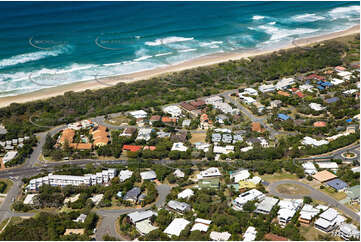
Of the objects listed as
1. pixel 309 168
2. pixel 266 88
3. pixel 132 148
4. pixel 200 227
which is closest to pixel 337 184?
pixel 309 168

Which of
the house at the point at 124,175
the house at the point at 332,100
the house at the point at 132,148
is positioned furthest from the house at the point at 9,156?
the house at the point at 332,100

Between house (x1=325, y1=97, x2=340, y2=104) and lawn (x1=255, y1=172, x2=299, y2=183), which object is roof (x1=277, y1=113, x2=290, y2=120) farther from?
lawn (x1=255, y1=172, x2=299, y2=183)

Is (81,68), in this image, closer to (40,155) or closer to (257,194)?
(40,155)

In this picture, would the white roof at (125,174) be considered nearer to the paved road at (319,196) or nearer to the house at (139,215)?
the house at (139,215)

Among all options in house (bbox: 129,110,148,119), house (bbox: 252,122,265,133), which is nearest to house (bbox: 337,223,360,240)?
house (bbox: 252,122,265,133)

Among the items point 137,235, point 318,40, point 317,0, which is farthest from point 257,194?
point 317,0

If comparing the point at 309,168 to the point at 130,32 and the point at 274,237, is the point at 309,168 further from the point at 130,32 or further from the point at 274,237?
the point at 130,32
